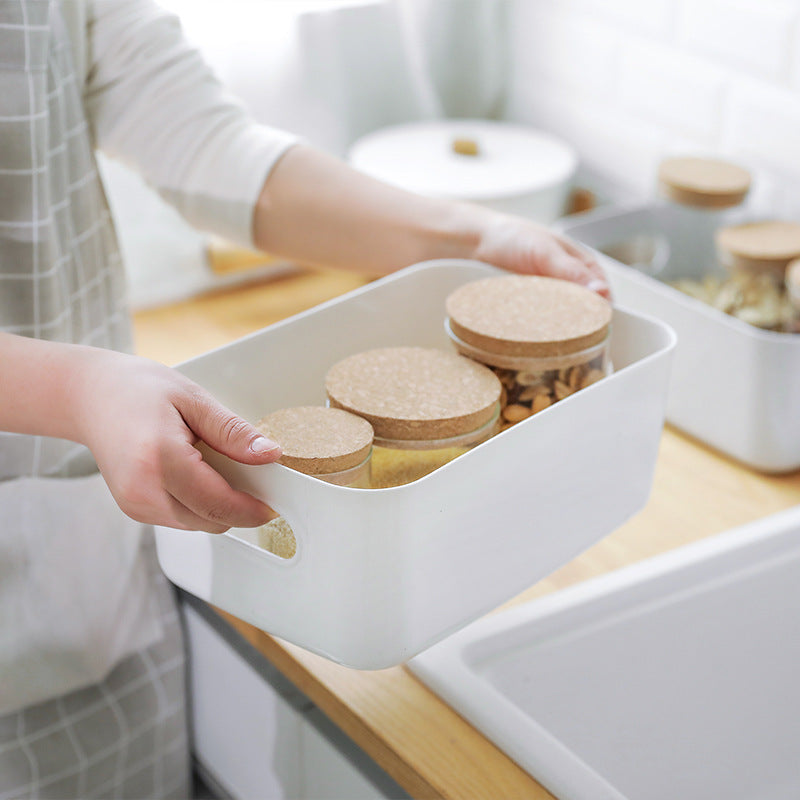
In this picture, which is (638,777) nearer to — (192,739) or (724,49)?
(192,739)

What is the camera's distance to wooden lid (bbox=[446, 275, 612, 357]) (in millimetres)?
567

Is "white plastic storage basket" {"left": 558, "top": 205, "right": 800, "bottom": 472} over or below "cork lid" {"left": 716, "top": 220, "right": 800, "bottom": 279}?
below

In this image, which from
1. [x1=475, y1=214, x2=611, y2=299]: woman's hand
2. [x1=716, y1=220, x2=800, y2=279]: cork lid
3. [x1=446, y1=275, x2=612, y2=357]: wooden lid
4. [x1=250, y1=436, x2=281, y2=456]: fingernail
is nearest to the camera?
[x1=250, y1=436, x2=281, y2=456]: fingernail

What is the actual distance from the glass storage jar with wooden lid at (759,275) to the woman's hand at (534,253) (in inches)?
9.7

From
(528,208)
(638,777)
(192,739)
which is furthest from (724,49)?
(192,739)

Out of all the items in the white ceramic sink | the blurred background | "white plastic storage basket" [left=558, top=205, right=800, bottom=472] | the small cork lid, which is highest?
the blurred background

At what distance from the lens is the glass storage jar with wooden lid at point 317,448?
48 cm

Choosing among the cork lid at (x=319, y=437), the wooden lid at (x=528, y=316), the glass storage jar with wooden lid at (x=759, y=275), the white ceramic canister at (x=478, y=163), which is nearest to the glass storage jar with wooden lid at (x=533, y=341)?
the wooden lid at (x=528, y=316)

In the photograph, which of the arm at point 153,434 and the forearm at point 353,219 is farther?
the forearm at point 353,219

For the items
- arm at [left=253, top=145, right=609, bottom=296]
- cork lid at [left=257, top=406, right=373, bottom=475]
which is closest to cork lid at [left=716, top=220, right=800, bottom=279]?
arm at [left=253, top=145, right=609, bottom=296]

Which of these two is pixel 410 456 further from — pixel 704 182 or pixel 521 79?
pixel 521 79

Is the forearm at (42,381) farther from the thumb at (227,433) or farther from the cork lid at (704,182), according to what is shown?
the cork lid at (704,182)

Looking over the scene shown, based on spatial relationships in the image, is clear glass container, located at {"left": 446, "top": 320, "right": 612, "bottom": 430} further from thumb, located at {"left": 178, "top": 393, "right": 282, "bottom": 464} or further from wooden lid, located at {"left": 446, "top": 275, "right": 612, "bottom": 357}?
thumb, located at {"left": 178, "top": 393, "right": 282, "bottom": 464}

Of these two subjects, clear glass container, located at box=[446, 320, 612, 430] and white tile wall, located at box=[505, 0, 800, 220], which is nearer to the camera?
clear glass container, located at box=[446, 320, 612, 430]
